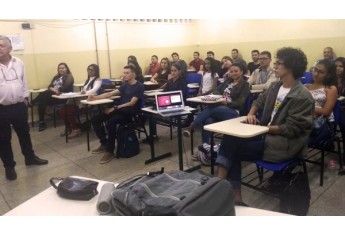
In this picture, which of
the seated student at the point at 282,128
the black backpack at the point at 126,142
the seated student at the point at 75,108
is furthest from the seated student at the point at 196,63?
the seated student at the point at 282,128

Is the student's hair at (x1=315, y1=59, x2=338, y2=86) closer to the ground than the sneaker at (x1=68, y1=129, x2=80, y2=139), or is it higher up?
higher up

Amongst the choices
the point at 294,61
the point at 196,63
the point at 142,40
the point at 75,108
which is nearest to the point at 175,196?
the point at 294,61

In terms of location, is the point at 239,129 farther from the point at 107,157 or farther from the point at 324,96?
the point at 107,157

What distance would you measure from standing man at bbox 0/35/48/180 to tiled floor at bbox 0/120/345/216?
30cm

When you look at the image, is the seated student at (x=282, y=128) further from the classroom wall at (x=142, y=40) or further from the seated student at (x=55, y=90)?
the classroom wall at (x=142, y=40)

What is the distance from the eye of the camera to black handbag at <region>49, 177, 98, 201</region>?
1.28m

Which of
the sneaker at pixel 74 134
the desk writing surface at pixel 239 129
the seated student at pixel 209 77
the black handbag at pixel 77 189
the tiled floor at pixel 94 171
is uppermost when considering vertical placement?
the seated student at pixel 209 77

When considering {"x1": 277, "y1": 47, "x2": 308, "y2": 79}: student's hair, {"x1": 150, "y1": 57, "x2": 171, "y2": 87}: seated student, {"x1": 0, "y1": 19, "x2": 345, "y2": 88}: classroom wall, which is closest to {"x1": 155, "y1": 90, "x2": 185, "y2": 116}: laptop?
{"x1": 277, "y1": 47, "x2": 308, "y2": 79}: student's hair

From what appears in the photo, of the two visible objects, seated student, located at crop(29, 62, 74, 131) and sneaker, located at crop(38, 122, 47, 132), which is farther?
seated student, located at crop(29, 62, 74, 131)

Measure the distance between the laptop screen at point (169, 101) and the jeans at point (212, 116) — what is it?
1.02 feet

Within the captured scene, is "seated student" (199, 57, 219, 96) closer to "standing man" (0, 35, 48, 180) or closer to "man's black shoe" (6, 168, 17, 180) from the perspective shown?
"standing man" (0, 35, 48, 180)

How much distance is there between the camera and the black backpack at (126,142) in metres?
3.61

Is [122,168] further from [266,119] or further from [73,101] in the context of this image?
[73,101]

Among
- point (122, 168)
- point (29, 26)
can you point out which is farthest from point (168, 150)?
point (29, 26)
